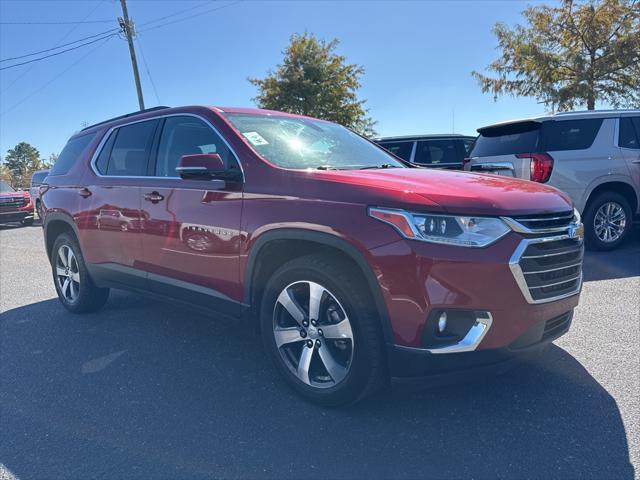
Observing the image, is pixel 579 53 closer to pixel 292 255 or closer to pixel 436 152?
pixel 436 152

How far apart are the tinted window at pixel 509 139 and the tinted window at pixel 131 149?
4959mm

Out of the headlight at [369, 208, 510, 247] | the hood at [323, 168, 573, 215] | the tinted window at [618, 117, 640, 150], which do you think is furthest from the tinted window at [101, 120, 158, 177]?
the tinted window at [618, 117, 640, 150]

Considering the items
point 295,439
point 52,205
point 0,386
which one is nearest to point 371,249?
point 295,439

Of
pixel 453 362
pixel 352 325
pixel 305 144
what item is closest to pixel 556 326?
pixel 453 362

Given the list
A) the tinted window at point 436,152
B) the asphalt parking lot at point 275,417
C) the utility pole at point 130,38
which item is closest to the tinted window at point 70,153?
the asphalt parking lot at point 275,417

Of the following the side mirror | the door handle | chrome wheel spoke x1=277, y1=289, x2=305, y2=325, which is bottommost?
chrome wheel spoke x1=277, y1=289, x2=305, y2=325

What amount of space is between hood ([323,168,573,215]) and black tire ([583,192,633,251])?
434 centimetres

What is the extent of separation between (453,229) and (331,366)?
104 cm

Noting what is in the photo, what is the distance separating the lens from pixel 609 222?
6520 mm

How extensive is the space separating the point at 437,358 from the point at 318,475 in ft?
2.57

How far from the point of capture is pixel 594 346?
335cm

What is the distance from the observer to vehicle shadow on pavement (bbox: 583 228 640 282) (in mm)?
5318

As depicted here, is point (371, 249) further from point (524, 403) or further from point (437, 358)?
point (524, 403)

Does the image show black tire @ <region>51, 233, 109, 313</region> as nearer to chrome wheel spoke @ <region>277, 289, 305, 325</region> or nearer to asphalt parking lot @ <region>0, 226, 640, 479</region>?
asphalt parking lot @ <region>0, 226, 640, 479</region>
